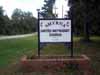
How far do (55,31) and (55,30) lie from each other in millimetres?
58

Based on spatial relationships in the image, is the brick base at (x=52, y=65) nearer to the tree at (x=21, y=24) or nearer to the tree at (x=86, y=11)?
the tree at (x=86, y=11)

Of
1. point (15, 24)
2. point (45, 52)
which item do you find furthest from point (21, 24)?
point (45, 52)

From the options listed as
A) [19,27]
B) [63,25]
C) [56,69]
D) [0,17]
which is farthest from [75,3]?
[19,27]

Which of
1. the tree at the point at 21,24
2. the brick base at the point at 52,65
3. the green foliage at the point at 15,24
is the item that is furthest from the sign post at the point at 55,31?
the tree at the point at 21,24

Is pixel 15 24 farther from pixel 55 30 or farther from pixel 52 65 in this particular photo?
pixel 52 65

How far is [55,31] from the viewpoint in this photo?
12984mm

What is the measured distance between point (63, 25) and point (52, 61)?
2142mm

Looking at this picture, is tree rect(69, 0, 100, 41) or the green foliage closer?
tree rect(69, 0, 100, 41)

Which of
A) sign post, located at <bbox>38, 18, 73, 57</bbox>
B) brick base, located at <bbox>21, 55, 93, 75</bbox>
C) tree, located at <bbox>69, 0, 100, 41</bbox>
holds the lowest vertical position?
brick base, located at <bbox>21, 55, 93, 75</bbox>

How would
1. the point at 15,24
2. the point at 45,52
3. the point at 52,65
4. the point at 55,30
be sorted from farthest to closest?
the point at 15,24
the point at 45,52
the point at 55,30
the point at 52,65

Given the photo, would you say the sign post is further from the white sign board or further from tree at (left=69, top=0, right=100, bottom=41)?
tree at (left=69, top=0, right=100, bottom=41)

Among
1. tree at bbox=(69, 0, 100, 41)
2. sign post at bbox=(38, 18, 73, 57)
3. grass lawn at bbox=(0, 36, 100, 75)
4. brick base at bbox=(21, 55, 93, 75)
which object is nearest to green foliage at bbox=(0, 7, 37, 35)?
tree at bbox=(69, 0, 100, 41)

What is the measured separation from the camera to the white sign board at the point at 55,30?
42.3 ft

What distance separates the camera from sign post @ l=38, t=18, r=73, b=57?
1289 centimetres
